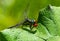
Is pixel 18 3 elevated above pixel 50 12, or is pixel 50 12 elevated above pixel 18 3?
pixel 50 12

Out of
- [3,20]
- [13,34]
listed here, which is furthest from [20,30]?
[3,20]

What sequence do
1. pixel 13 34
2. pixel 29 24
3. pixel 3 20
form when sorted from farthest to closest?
pixel 3 20 → pixel 29 24 → pixel 13 34

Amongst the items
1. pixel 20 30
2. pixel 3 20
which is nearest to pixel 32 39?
pixel 20 30

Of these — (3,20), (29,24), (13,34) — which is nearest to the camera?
(13,34)

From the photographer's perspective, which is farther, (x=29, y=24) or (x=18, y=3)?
(x=18, y=3)

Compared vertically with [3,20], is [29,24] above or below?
above

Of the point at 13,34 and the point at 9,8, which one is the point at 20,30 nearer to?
the point at 13,34

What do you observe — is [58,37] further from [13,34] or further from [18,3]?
[18,3]

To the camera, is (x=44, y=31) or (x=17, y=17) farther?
(x=17, y=17)
